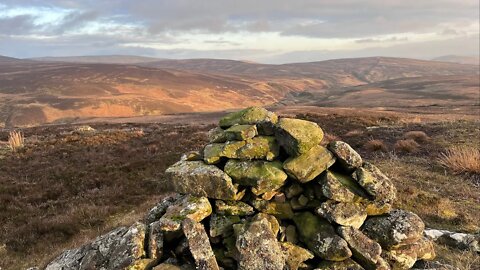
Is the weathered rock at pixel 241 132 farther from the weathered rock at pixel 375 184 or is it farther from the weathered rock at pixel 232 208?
the weathered rock at pixel 375 184

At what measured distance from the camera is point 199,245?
7.87m

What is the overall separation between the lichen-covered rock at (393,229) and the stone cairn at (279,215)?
0.02 metres

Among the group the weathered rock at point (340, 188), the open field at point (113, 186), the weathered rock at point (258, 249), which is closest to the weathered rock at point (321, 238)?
the weathered rock at point (340, 188)

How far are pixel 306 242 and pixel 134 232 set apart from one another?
3.62 m

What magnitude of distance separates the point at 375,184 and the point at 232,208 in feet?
10.4

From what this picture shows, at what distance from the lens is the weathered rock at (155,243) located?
8.02 metres

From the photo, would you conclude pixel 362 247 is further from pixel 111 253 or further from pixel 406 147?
pixel 406 147

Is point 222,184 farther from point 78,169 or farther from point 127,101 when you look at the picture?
point 127,101

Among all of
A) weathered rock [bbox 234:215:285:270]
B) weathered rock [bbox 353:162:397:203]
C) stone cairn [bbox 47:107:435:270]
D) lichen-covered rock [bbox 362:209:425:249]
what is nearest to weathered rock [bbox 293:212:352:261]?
stone cairn [bbox 47:107:435:270]

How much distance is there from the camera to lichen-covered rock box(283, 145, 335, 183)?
8.66 m

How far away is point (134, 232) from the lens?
8.36m

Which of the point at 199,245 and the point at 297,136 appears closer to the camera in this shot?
the point at 199,245

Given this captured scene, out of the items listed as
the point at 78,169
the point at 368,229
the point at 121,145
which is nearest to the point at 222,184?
the point at 368,229

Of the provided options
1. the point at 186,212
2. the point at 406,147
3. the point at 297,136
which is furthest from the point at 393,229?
the point at 406,147
